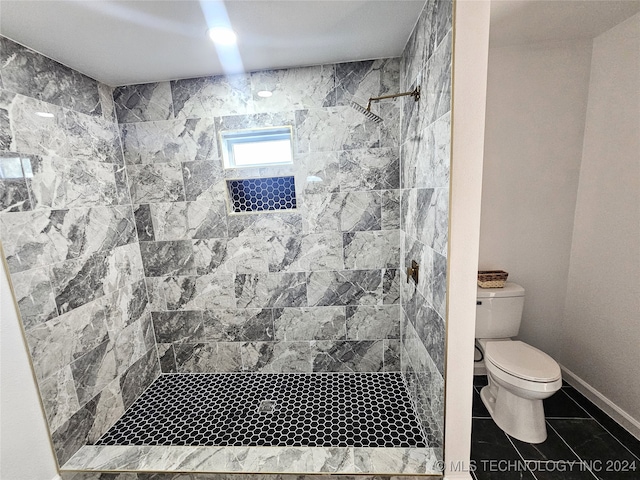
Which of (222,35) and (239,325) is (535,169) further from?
(239,325)

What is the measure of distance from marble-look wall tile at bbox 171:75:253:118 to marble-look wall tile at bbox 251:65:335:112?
3.2 inches

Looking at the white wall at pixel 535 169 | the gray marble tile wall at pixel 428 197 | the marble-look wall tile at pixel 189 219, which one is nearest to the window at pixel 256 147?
the marble-look wall tile at pixel 189 219

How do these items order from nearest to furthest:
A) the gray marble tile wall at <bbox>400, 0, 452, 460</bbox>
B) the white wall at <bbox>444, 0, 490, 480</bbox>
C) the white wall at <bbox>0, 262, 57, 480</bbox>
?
the white wall at <bbox>444, 0, 490, 480</bbox> → the gray marble tile wall at <bbox>400, 0, 452, 460</bbox> → the white wall at <bbox>0, 262, 57, 480</bbox>

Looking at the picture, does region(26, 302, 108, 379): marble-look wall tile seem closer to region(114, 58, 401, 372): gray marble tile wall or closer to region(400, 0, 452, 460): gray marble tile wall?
region(114, 58, 401, 372): gray marble tile wall

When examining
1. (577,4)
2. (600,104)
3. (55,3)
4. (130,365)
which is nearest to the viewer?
(55,3)

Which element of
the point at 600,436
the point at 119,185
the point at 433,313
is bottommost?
the point at 600,436

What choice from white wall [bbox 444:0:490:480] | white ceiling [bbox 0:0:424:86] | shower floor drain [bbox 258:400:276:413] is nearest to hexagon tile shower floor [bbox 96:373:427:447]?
shower floor drain [bbox 258:400:276:413]

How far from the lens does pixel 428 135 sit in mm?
1353

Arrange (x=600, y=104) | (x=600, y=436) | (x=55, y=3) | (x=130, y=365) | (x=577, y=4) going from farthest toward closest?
1. (x=130, y=365)
2. (x=600, y=104)
3. (x=600, y=436)
4. (x=577, y=4)
5. (x=55, y=3)

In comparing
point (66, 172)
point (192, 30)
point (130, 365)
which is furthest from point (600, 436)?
point (66, 172)

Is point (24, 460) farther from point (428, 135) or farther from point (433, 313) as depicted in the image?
point (428, 135)

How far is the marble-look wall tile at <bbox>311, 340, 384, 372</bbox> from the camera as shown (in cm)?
219

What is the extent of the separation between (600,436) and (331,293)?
6.00 ft

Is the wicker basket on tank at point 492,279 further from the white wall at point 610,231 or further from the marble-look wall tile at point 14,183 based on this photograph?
the marble-look wall tile at point 14,183
